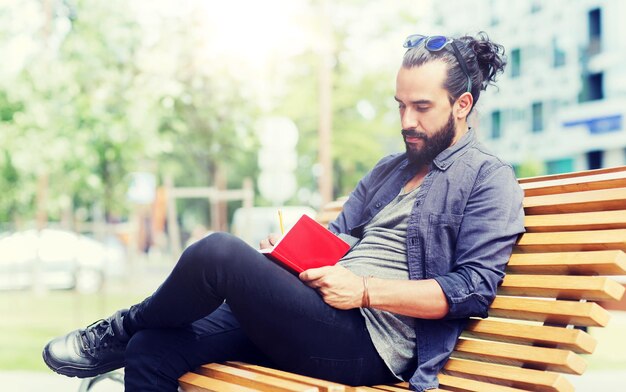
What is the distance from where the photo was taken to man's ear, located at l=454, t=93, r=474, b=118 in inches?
120

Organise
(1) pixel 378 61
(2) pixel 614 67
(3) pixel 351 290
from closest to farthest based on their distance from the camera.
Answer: (3) pixel 351 290, (1) pixel 378 61, (2) pixel 614 67

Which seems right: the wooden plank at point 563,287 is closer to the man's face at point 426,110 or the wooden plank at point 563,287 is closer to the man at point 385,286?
the man at point 385,286

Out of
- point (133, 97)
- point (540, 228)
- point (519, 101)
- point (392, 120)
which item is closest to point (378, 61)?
point (392, 120)

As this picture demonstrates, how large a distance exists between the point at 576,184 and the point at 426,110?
0.59m

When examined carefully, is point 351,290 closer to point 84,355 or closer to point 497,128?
point 84,355

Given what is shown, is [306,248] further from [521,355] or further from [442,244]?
[521,355]

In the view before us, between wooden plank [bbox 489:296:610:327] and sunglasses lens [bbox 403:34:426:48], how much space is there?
37.0 inches

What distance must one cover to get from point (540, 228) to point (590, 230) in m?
0.19

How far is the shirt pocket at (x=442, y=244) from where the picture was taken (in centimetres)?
287

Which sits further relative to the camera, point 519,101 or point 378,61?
point 519,101

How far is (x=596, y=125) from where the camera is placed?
95.9 feet

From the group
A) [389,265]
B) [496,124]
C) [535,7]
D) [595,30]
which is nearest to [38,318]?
[389,265]

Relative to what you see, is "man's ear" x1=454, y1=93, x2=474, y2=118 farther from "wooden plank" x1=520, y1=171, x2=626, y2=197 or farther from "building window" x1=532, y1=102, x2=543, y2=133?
Answer: "building window" x1=532, y1=102, x2=543, y2=133

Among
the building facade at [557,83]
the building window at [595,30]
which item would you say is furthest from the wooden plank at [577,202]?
the building window at [595,30]
